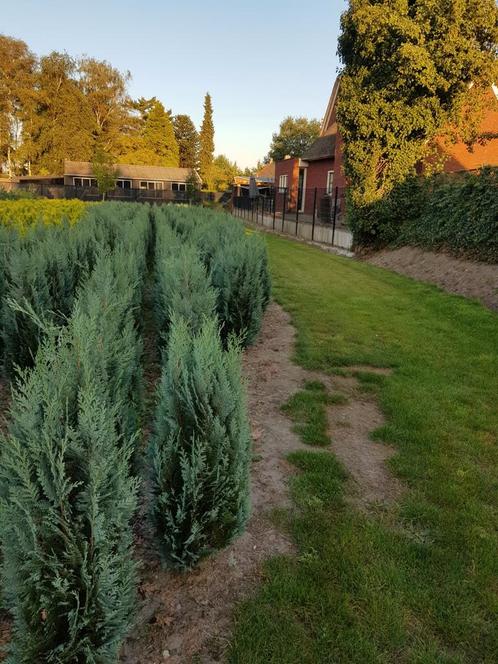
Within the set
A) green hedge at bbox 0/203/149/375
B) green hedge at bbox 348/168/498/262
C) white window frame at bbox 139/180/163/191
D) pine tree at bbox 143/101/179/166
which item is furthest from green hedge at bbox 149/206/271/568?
pine tree at bbox 143/101/179/166

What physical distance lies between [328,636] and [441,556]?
3.15 feet

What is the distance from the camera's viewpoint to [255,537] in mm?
2928

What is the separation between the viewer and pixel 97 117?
69.3 metres

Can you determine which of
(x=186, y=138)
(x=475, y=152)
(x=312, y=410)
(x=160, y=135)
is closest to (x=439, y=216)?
(x=475, y=152)

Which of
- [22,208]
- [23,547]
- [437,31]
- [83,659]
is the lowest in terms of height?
[83,659]

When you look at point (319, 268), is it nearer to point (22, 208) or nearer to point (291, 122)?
point (22, 208)

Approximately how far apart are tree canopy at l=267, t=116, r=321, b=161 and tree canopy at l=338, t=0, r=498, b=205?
57.1 meters

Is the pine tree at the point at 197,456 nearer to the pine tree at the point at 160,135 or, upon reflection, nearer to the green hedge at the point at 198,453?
the green hedge at the point at 198,453

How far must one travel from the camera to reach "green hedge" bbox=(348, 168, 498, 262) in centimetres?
1170

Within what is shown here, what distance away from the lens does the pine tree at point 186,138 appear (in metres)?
95.4

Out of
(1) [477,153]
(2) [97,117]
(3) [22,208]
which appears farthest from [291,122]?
(3) [22,208]

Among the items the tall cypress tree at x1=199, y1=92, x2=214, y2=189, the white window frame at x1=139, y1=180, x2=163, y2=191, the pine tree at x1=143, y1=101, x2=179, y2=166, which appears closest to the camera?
the white window frame at x1=139, y1=180, x2=163, y2=191

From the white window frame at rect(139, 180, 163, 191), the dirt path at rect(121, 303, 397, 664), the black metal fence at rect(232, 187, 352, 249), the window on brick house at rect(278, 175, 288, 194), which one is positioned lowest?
the dirt path at rect(121, 303, 397, 664)

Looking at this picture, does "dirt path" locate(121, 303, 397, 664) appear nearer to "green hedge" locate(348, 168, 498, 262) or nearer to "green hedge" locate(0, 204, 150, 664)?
"green hedge" locate(0, 204, 150, 664)
